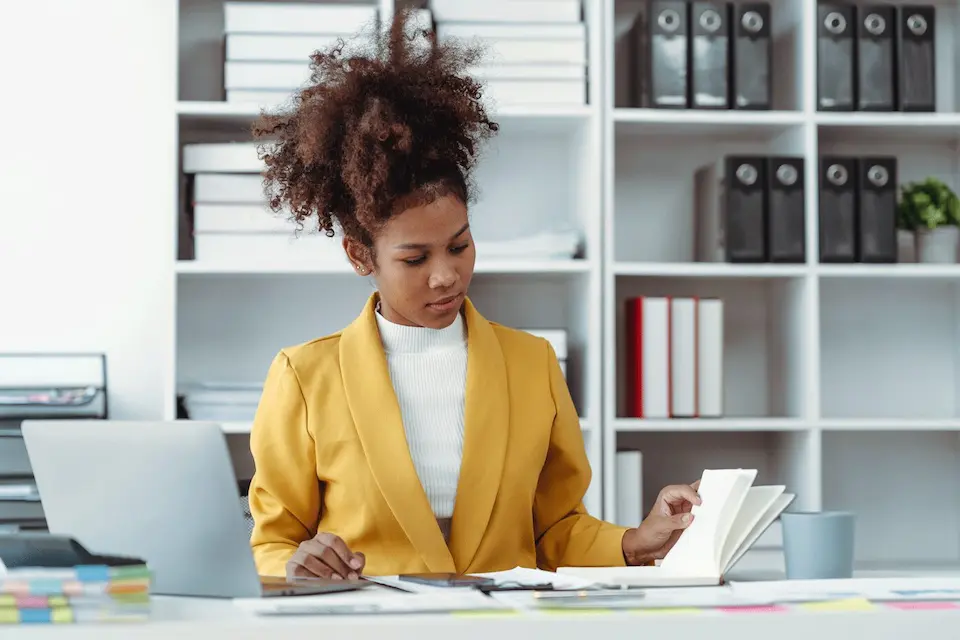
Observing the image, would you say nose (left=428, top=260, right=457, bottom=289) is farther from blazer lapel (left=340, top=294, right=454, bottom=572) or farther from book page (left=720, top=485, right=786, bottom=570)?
book page (left=720, top=485, right=786, bottom=570)

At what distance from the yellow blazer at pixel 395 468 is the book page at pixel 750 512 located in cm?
34

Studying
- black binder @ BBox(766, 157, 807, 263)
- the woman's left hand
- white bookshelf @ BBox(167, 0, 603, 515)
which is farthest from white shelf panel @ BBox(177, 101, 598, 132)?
the woman's left hand

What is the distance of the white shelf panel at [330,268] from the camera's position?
2.46m

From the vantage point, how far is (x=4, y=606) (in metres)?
0.83

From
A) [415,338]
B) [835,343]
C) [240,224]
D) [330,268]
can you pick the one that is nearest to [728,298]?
[835,343]

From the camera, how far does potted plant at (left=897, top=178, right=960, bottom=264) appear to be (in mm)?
2686

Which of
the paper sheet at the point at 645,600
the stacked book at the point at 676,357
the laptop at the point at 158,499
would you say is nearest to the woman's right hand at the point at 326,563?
the laptop at the point at 158,499

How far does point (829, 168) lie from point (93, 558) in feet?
6.86

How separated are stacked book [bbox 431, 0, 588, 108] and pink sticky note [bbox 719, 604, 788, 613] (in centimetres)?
180

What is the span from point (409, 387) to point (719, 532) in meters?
0.62

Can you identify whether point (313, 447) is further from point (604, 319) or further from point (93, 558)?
point (604, 319)

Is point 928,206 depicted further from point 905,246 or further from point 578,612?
point 578,612

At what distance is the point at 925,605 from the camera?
91 cm

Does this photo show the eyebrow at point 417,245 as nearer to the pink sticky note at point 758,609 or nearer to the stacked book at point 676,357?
the pink sticky note at point 758,609
